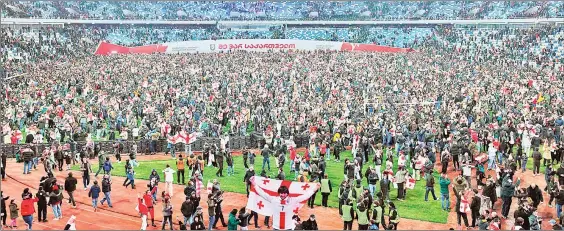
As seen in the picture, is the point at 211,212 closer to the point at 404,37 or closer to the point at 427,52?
the point at 427,52

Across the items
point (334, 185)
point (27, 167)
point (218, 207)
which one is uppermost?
point (218, 207)

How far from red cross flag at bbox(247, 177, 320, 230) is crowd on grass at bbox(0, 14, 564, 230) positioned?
0.68 meters

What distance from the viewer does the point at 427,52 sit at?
2665 inches

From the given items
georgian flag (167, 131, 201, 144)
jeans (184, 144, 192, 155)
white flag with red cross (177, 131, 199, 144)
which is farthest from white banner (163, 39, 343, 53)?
white flag with red cross (177, 131, 199, 144)

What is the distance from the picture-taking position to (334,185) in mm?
25078

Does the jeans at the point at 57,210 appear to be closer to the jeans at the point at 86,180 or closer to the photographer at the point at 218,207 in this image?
the jeans at the point at 86,180

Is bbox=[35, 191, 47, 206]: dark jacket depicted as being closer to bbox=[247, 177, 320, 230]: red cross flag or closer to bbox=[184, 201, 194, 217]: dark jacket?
bbox=[184, 201, 194, 217]: dark jacket

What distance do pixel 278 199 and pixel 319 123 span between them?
14.4 metres

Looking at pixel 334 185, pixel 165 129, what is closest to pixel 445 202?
pixel 334 185

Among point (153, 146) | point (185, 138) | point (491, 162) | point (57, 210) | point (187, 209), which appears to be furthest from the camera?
point (153, 146)

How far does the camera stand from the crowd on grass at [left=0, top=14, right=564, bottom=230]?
65.4 ft

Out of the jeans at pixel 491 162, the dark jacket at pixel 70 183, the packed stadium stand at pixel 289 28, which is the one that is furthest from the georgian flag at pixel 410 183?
the packed stadium stand at pixel 289 28

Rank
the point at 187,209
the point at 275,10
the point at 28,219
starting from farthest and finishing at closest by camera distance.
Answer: the point at 275,10
the point at 28,219
the point at 187,209

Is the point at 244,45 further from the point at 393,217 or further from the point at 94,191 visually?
the point at 393,217
